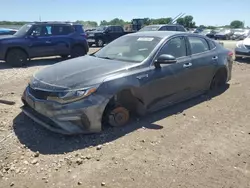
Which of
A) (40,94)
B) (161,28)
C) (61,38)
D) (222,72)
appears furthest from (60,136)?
(161,28)

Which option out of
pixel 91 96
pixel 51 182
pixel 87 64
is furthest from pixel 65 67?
pixel 51 182

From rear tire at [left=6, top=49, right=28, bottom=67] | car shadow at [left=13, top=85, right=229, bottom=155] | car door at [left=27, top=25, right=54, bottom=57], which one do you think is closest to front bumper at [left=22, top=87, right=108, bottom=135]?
car shadow at [left=13, top=85, right=229, bottom=155]

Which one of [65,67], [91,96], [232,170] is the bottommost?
[232,170]

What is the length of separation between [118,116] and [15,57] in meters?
7.84

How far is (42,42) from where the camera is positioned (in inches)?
446

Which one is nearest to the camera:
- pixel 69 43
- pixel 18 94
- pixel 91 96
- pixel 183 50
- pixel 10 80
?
pixel 91 96

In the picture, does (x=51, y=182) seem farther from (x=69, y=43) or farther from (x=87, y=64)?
(x=69, y=43)

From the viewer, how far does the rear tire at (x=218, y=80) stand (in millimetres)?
6430

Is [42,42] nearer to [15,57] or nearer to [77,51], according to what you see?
[15,57]

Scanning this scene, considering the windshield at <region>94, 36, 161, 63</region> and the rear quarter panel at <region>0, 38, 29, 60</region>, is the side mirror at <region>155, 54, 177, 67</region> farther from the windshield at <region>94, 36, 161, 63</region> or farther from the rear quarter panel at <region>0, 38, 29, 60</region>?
the rear quarter panel at <region>0, 38, 29, 60</region>

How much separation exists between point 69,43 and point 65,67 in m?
7.82

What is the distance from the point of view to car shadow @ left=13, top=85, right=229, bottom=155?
3770mm

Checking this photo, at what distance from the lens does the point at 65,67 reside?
461 centimetres

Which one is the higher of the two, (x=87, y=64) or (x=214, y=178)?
(x=87, y=64)
